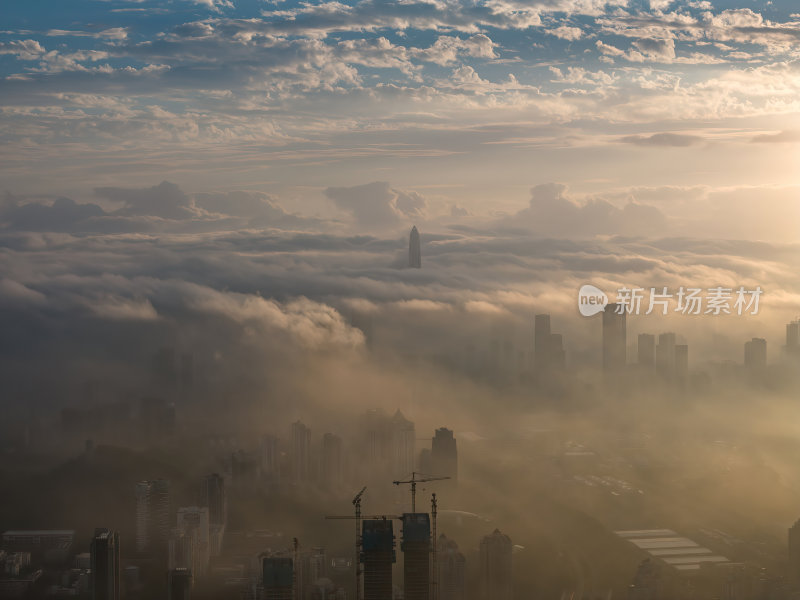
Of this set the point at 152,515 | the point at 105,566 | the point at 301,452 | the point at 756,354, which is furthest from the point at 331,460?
the point at 756,354

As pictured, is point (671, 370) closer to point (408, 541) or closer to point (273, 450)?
point (273, 450)

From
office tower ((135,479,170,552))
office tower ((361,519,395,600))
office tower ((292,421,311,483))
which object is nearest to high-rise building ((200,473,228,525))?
office tower ((135,479,170,552))

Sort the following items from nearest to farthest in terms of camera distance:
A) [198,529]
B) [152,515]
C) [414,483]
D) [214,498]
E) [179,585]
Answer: [179,585]
[198,529]
[414,483]
[152,515]
[214,498]

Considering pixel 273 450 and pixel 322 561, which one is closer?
pixel 322 561

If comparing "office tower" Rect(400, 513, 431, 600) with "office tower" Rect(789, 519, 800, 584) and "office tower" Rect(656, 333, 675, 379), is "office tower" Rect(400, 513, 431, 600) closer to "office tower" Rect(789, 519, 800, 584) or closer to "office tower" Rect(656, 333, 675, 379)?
"office tower" Rect(789, 519, 800, 584)

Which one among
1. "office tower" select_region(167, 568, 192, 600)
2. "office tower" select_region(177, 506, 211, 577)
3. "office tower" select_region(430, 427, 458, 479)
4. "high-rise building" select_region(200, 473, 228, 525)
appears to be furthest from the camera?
"office tower" select_region(430, 427, 458, 479)

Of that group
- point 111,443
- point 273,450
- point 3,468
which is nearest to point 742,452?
point 273,450

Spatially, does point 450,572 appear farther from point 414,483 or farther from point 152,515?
point 152,515
